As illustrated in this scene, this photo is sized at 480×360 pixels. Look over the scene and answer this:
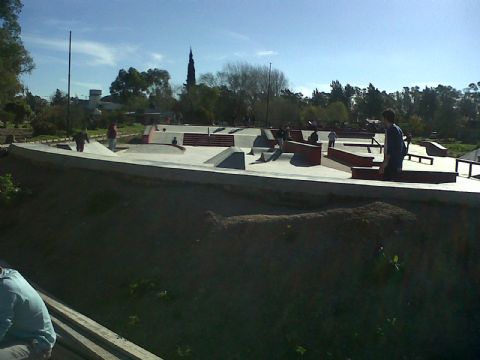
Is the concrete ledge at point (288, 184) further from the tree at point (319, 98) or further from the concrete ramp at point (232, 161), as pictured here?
the tree at point (319, 98)

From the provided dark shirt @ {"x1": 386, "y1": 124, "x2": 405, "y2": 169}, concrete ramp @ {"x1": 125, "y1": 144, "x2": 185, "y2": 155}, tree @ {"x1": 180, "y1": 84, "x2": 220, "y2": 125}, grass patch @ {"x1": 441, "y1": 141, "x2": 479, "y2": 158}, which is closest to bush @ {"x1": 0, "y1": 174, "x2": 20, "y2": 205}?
dark shirt @ {"x1": 386, "y1": 124, "x2": 405, "y2": 169}

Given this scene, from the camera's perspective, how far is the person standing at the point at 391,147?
21.4ft

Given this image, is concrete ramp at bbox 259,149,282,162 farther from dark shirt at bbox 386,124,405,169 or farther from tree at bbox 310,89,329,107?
tree at bbox 310,89,329,107

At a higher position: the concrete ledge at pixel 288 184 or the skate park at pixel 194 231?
the concrete ledge at pixel 288 184

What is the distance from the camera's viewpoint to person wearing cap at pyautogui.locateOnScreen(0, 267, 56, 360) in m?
3.19

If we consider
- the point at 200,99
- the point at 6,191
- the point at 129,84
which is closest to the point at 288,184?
the point at 6,191

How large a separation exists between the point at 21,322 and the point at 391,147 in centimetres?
503

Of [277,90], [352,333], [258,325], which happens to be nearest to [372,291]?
[352,333]

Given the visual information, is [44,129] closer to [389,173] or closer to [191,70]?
[389,173]

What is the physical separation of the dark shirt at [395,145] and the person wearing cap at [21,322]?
4837 mm

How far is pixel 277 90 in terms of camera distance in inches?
3054

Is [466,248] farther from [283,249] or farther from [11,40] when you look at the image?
[11,40]

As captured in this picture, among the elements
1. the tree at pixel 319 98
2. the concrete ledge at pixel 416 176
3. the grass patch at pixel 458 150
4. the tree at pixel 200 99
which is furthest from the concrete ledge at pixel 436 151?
the tree at pixel 319 98

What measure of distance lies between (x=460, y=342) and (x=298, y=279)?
1562mm
